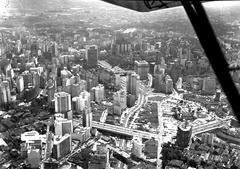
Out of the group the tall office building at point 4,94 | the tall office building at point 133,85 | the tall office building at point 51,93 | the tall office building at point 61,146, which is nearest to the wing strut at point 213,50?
the tall office building at point 61,146

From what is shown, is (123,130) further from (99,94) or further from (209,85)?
(209,85)

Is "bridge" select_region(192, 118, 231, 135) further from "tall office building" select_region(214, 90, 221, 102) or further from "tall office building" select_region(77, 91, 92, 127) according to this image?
"tall office building" select_region(77, 91, 92, 127)

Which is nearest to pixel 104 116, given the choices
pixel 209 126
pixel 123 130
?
pixel 123 130

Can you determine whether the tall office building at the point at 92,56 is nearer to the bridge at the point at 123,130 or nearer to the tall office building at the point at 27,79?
the tall office building at the point at 27,79

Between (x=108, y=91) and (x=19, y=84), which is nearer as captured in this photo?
(x=19, y=84)

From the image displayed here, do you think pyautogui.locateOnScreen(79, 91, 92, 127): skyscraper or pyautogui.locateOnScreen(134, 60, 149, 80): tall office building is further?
pyautogui.locateOnScreen(134, 60, 149, 80): tall office building

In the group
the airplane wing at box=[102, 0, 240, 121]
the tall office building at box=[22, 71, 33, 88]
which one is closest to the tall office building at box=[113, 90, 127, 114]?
the tall office building at box=[22, 71, 33, 88]
